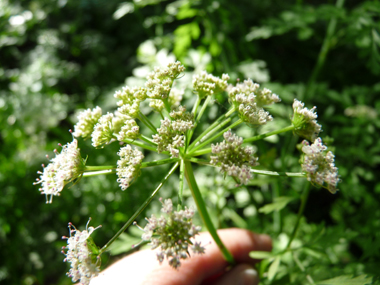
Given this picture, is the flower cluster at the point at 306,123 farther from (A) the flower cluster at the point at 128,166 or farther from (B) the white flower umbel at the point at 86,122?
(B) the white flower umbel at the point at 86,122

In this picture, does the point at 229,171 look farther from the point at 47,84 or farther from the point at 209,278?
the point at 47,84

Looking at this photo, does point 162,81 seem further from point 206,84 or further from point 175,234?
point 175,234

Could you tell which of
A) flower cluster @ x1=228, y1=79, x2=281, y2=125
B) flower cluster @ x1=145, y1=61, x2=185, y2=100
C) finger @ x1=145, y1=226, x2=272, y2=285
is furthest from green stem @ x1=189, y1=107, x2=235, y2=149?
finger @ x1=145, y1=226, x2=272, y2=285

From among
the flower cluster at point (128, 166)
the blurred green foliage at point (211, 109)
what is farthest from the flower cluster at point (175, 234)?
the blurred green foliage at point (211, 109)

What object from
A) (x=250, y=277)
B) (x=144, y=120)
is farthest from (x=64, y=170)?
(x=250, y=277)

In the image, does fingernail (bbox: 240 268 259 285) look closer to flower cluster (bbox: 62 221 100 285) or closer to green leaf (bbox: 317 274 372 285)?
green leaf (bbox: 317 274 372 285)

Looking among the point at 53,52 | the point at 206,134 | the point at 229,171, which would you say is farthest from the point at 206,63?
the point at 53,52
